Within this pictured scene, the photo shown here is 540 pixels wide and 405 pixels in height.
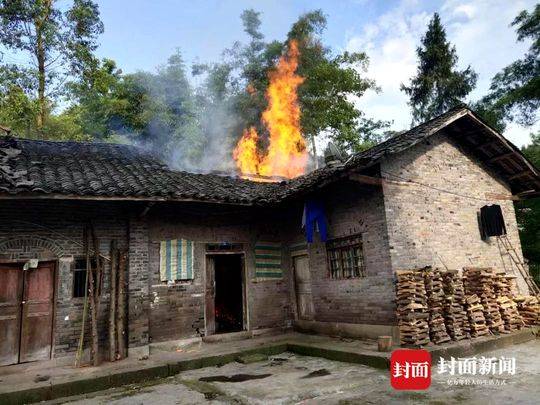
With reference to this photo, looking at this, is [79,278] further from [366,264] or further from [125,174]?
[366,264]

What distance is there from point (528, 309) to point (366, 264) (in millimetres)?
4432

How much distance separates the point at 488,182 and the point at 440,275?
4456 mm

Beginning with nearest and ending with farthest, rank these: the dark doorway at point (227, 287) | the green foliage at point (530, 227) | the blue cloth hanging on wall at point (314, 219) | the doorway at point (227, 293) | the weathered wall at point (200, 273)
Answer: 1. the weathered wall at point (200, 273)
2. the blue cloth hanging on wall at point (314, 219)
3. the doorway at point (227, 293)
4. the dark doorway at point (227, 287)
5. the green foliage at point (530, 227)

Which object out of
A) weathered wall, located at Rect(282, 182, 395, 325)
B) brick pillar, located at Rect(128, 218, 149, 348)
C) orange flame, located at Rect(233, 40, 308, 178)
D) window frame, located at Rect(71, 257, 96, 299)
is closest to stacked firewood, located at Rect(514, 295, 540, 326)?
weathered wall, located at Rect(282, 182, 395, 325)

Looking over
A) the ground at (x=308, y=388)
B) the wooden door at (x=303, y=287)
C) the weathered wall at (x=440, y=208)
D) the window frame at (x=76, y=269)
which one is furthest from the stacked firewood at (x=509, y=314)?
the window frame at (x=76, y=269)

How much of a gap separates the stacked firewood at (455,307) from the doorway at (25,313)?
27.7 feet

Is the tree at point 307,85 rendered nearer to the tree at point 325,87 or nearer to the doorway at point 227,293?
the tree at point 325,87

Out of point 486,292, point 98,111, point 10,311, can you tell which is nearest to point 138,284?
point 10,311

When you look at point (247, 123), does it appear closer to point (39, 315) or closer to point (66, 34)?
point (66, 34)

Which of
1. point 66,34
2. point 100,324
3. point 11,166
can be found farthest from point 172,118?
point 100,324

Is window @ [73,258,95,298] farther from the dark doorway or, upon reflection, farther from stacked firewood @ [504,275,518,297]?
stacked firewood @ [504,275,518,297]

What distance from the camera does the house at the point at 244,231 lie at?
7.97 metres

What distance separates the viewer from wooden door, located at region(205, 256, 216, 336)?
10055 mm

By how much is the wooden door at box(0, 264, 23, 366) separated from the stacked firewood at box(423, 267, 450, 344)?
8.47 meters
